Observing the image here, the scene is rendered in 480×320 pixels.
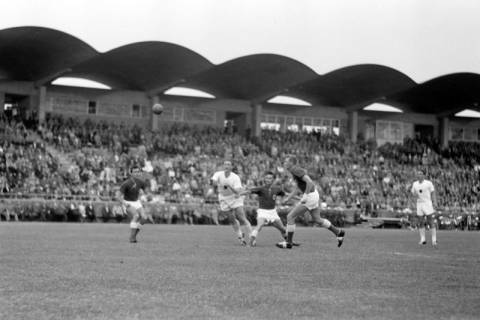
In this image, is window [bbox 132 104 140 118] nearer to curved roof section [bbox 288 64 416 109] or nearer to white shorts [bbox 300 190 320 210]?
curved roof section [bbox 288 64 416 109]

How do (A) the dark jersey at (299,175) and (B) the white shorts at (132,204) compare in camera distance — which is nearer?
(A) the dark jersey at (299,175)

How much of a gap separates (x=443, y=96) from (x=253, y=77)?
15.1 m

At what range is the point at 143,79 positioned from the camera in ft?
168

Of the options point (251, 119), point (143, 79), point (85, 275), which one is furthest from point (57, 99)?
point (85, 275)

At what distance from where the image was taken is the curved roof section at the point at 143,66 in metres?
46.2

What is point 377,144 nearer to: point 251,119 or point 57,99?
point 251,119

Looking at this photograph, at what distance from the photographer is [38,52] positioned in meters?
44.9

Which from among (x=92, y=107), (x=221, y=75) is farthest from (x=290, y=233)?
(x=92, y=107)

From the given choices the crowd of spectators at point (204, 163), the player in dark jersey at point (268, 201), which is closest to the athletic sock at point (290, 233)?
the player in dark jersey at point (268, 201)

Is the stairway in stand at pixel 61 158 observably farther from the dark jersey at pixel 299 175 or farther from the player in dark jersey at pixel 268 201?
the dark jersey at pixel 299 175

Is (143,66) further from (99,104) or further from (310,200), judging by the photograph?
(310,200)

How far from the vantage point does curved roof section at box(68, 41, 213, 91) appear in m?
46.2

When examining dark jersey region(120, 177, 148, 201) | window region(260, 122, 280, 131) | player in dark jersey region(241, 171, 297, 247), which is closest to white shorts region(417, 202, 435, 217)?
player in dark jersey region(241, 171, 297, 247)

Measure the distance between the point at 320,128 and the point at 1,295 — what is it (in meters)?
52.2
